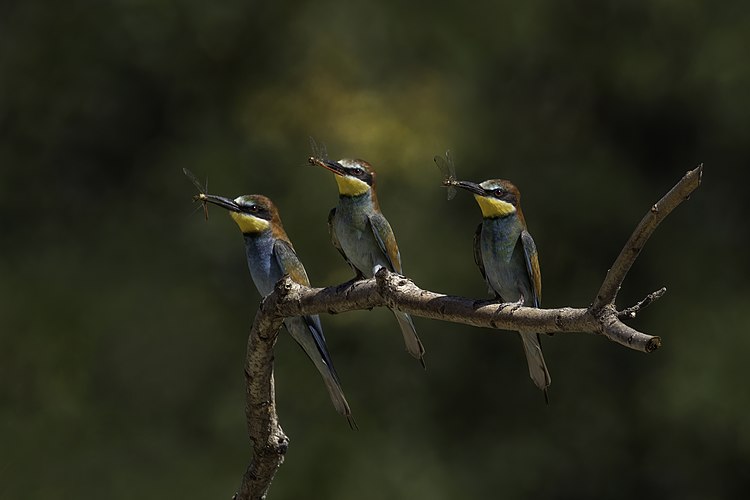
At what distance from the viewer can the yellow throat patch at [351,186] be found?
3.04 meters

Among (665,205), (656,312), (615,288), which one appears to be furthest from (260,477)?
(656,312)

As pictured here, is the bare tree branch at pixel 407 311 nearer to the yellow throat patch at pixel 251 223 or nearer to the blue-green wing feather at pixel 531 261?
the blue-green wing feather at pixel 531 261

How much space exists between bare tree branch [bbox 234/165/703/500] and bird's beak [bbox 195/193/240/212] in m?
0.38

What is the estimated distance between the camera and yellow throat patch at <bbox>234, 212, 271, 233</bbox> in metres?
3.08

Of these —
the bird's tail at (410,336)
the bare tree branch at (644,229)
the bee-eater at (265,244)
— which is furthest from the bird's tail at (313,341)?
the bare tree branch at (644,229)

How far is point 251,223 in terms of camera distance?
3.08m

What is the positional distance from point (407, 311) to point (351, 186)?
34.2 inches

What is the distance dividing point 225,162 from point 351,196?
3.57 meters

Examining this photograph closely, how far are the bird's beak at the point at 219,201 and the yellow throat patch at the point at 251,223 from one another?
2.9 inches

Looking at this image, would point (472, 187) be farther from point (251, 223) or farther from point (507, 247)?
point (251, 223)

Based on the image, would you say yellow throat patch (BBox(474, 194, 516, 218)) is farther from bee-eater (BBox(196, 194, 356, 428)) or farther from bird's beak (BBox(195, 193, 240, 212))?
bird's beak (BBox(195, 193, 240, 212))

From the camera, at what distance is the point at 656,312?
6566 millimetres

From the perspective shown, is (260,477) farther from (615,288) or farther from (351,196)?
(615,288)

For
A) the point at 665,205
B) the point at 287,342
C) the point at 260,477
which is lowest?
the point at 287,342
